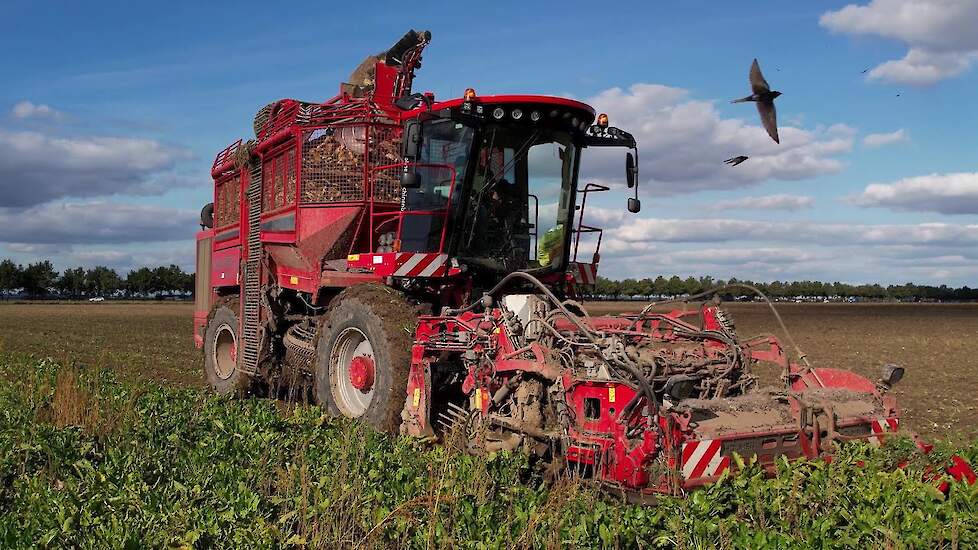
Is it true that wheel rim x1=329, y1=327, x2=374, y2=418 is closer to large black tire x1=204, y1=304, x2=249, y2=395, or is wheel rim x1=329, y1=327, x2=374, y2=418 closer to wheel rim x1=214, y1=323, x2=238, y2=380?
large black tire x1=204, y1=304, x2=249, y2=395

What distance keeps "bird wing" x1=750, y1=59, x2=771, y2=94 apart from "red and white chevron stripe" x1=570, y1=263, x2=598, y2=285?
2.93 metres

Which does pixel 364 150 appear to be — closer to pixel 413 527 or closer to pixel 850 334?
pixel 413 527

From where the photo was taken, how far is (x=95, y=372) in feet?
28.5

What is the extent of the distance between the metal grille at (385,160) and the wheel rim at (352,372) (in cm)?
151

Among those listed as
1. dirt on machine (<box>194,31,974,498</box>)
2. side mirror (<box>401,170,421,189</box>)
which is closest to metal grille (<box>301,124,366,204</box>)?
dirt on machine (<box>194,31,974,498</box>)

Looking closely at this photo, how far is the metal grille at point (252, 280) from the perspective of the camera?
1010 centimetres

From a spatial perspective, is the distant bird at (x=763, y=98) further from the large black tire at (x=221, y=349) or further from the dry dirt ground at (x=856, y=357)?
the large black tire at (x=221, y=349)

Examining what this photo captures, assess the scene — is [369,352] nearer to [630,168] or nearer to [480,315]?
[480,315]

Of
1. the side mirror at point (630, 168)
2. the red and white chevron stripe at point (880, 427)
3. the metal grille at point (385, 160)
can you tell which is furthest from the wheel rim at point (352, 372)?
the red and white chevron stripe at point (880, 427)

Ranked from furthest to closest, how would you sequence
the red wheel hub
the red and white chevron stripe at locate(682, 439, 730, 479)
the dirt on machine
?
1. the red wheel hub
2. the dirt on machine
3. the red and white chevron stripe at locate(682, 439, 730, 479)

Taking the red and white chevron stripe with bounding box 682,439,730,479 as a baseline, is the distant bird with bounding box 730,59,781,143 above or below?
above

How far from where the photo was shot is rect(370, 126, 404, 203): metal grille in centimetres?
846

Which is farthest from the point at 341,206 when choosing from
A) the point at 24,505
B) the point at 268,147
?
the point at 24,505

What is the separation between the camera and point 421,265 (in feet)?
25.0
